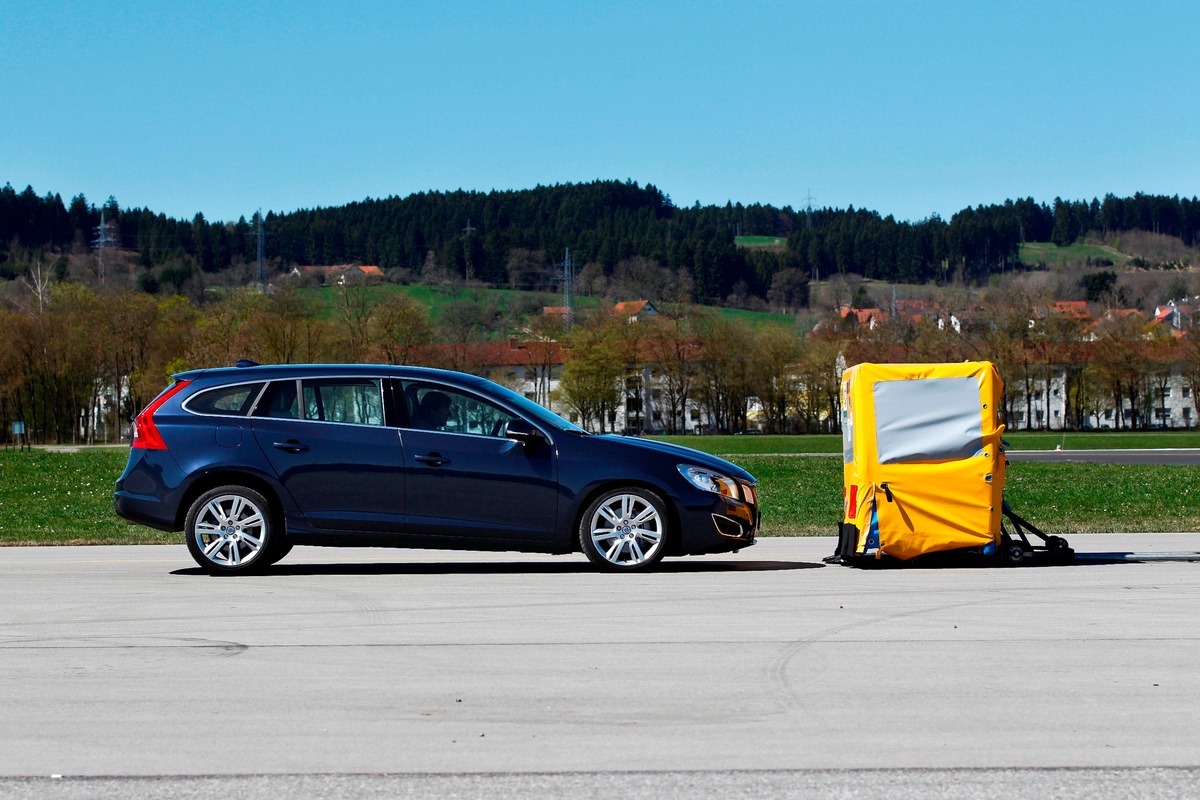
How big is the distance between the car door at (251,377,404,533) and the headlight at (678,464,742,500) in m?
2.35

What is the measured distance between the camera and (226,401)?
444 inches

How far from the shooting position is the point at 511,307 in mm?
144125

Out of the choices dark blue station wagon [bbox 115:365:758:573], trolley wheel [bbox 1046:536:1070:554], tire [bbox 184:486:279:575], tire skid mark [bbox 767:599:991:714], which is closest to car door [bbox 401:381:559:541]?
dark blue station wagon [bbox 115:365:758:573]

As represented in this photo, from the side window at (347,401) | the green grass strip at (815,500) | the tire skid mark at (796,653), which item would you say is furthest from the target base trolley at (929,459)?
the side window at (347,401)

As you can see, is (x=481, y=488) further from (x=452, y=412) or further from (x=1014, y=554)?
(x=1014, y=554)

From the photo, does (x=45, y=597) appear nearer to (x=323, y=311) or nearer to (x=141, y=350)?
(x=323, y=311)

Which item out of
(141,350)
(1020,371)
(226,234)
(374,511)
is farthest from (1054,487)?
(226,234)

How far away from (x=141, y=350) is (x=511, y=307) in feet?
190

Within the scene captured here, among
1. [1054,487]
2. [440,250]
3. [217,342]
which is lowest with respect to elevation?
[1054,487]

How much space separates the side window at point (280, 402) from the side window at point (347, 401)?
11 cm

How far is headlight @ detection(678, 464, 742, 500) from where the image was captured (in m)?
11.0

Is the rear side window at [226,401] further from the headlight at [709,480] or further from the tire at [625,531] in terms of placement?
the headlight at [709,480]

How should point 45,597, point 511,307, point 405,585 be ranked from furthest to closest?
point 511,307
point 405,585
point 45,597

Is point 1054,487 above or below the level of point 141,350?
below
